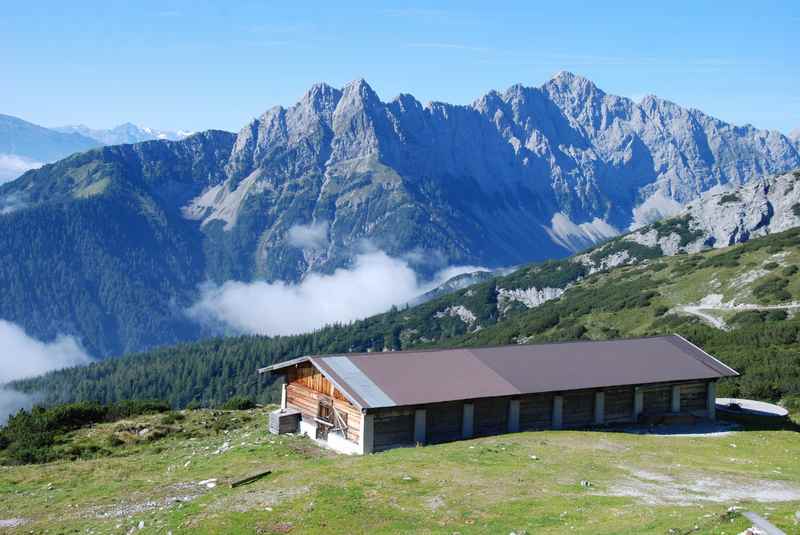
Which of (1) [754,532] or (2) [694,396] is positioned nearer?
(1) [754,532]

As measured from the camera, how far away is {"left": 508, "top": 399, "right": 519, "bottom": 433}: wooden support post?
1886 inches

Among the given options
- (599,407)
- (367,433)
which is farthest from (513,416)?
(367,433)

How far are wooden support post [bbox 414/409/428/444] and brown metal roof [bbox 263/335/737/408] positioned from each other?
2.72ft

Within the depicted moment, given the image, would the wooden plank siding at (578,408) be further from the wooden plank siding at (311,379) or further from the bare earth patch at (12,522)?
the bare earth patch at (12,522)

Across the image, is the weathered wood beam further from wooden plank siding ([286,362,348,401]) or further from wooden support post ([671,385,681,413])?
wooden support post ([671,385,681,413])

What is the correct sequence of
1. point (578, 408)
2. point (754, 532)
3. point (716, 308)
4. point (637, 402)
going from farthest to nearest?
1. point (716, 308)
2. point (637, 402)
3. point (578, 408)
4. point (754, 532)

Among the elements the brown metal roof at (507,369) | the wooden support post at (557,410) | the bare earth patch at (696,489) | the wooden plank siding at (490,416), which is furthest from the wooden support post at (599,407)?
the bare earth patch at (696,489)

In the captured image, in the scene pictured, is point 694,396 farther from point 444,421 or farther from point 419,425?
point 419,425

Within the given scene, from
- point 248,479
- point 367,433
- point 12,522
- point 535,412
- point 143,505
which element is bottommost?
point 12,522

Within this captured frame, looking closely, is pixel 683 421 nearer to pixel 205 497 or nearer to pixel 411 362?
pixel 411 362

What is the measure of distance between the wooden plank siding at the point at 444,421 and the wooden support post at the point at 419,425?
61 cm

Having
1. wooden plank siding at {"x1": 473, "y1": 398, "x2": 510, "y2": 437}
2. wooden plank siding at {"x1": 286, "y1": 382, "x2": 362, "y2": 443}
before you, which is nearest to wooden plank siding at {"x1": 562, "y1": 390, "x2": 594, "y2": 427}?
wooden plank siding at {"x1": 473, "y1": 398, "x2": 510, "y2": 437}

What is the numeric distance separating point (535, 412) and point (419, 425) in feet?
31.7

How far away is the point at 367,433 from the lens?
137ft
